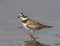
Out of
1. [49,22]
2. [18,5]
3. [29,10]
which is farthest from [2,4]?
[49,22]

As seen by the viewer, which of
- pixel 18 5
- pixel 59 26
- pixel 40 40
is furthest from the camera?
pixel 18 5

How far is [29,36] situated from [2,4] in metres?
3.50

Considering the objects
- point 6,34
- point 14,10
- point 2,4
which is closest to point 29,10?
point 14,10

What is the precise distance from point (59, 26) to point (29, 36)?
1.13 metres

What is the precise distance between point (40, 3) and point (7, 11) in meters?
1.43

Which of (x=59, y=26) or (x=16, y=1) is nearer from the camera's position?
(x=59, y=26)

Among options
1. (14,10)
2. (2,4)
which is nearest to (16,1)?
(2,4)

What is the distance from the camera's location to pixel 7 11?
407 inches

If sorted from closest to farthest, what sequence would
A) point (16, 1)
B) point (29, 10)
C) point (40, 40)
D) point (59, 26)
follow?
point (40, 40) → point (59, 26) → point (29, 10) → point (16, 1)

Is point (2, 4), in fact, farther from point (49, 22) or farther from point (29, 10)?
point (49, 22)

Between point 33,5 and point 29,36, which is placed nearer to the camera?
point 29,36

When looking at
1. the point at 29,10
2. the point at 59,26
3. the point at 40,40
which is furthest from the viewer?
the point at 29,10

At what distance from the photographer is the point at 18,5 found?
11008mm

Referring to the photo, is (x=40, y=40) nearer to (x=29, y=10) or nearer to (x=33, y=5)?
(x=29, y=10)
